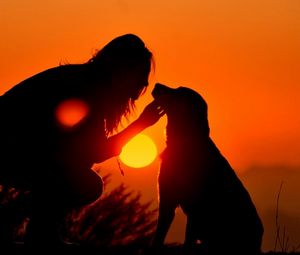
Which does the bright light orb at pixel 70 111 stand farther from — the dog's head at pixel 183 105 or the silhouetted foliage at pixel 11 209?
the dog's head at pixel 183 105

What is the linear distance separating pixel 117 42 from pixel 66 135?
741 millimetres

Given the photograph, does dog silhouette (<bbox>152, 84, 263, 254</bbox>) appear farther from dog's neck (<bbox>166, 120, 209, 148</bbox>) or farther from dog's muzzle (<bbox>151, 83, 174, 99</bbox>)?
dog's muzzle (<bbox>151, 83, 174, 99</bbox>)

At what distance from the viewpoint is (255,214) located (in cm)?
573

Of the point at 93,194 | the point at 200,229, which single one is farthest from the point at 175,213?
the point at 93,194

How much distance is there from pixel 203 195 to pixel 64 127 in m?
1.76

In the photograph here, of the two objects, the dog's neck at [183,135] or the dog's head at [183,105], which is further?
the dog's head at [183,105]

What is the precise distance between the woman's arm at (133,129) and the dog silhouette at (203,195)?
1.46 meters

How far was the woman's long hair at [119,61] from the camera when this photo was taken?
465 cm

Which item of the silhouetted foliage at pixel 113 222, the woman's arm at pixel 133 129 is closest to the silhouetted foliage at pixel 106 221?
the silhouetted foliage at pixel 113 222

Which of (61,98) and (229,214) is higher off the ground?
(61,98)

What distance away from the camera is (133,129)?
4.52 metres

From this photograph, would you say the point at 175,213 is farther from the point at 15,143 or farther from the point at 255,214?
the point at 15,143

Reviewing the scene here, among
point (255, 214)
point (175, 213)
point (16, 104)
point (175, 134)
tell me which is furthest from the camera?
point (175, 134)

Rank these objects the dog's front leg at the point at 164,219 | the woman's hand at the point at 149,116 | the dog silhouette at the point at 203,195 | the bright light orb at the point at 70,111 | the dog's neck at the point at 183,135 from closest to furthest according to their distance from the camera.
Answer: the woman's hand at the point at 149,116 → the bright light orb at the point at 70,111 → the dog silhouette at the point at 203,195 → the dog's front leg at the point at 164,219 → the dog's neck at the point at 183,135
